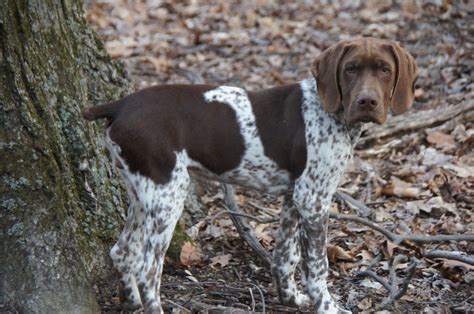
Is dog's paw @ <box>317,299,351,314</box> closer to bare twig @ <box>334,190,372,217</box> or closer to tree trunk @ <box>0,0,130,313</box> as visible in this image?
tree trunk @ <box>0,0,130,313</box>

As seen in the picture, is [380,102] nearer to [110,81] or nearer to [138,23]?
[110,81]

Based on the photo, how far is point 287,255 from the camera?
5.46 metres

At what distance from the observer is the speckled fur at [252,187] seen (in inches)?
191

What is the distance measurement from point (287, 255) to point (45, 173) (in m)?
1.74

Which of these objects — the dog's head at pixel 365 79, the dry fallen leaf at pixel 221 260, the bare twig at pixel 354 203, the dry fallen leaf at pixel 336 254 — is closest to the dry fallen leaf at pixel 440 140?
the bare twig at pixel 354 203

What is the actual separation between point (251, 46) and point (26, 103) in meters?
6.96

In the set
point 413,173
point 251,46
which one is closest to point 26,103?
point 413,173

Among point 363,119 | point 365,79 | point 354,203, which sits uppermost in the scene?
point 365,79

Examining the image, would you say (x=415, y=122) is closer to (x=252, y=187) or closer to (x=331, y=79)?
(x=252, y=187)

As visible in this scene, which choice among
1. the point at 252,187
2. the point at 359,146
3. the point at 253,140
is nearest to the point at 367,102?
the point at 253,140

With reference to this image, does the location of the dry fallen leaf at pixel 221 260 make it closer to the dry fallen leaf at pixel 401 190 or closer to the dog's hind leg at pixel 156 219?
the dog's hind leg at pixel 156 219

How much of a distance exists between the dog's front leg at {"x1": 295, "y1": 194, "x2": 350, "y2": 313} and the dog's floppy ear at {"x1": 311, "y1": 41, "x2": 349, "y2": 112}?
25.3 inches

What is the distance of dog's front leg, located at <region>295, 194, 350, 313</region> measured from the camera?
16.8 feet

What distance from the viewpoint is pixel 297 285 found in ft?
19.4
